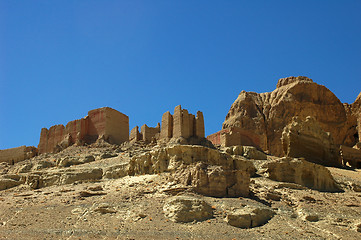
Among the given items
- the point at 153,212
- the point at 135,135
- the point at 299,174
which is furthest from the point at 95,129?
the point at 153,212

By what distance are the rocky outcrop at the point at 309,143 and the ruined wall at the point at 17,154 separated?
30.2m

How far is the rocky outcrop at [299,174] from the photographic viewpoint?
24.4 m

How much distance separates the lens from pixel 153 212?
16484 millimetres

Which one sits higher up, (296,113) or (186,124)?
(296,113)

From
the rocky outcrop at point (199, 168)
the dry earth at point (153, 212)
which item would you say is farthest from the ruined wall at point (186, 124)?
the dry earth at point (153, 212)

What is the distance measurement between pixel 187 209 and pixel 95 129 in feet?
93.7

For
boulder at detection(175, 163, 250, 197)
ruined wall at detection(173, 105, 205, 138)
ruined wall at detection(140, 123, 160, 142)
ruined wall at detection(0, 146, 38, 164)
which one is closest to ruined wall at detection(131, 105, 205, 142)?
ruined wall at detection(173, 105, 205, 138)

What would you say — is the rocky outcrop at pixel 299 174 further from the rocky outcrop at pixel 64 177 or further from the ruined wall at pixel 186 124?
the ruined wall at pixel 186 124

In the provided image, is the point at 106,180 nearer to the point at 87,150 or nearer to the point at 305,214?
the point at 305,214

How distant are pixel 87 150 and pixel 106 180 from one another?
16.1m

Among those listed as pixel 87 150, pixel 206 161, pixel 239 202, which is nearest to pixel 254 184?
pixel 206 161

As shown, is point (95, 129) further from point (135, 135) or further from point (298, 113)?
point (298, 113)

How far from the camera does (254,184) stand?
22156mm

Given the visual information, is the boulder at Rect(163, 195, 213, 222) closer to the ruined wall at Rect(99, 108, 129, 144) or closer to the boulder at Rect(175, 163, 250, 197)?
the boulder at Rect(175, 163, 250, 197)
